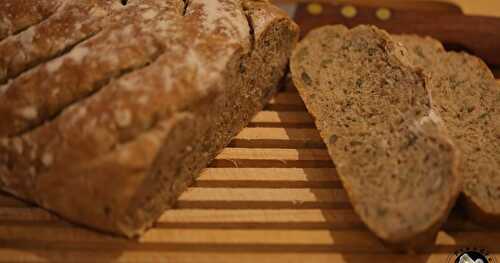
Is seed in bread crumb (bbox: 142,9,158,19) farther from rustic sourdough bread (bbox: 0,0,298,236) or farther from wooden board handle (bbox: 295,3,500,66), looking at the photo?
wooden board handle (bbox: 295,3,500,66)

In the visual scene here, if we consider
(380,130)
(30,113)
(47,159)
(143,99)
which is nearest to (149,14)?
(143,99)

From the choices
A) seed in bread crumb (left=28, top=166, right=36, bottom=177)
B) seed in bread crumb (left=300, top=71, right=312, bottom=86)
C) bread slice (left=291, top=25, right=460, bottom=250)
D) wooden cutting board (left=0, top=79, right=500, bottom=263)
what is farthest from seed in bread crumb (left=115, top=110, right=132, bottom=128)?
seed in bread crumb (left=300, top=71, right=312, bottom=86)

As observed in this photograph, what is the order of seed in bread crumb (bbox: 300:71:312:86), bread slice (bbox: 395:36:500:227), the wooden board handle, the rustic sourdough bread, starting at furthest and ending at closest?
the wooden board handle < seed in bread crumb (bbox: 300:71:312:86) < bread slice (bbox: 395:36:500:227) < the rustic sourdough bread

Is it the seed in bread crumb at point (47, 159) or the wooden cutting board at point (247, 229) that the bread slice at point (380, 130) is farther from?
the seed in bread crumb at point (47, 159)

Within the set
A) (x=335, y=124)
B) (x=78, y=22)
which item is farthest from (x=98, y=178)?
(x=335, y=124)

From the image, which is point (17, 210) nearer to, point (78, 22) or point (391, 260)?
point (78, 22)

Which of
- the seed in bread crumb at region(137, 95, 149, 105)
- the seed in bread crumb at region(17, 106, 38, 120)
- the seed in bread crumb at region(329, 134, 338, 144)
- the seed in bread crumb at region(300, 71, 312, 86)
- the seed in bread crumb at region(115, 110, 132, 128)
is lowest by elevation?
the seed in bread crumb at region(329, 134, 338, 144)

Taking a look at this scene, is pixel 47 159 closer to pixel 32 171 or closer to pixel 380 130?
pixel 32 171
